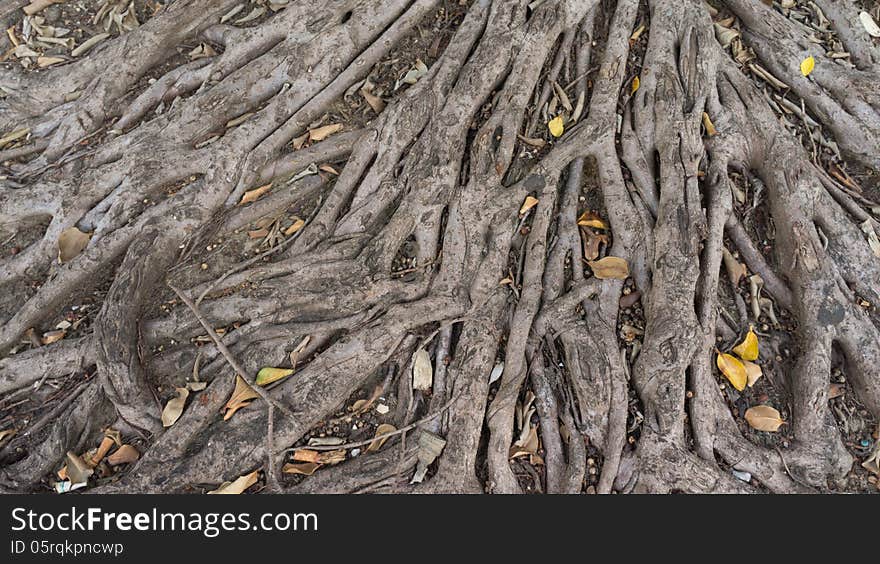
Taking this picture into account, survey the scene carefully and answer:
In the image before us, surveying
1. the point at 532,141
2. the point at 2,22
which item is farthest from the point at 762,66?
the point at 2,22

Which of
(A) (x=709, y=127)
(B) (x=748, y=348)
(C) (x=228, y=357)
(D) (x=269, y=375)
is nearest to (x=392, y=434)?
(D) (x=269, y=375)

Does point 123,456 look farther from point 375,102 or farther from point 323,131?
point 375,102

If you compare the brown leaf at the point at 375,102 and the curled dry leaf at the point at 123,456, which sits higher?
the brown leaf at the point at 375,102

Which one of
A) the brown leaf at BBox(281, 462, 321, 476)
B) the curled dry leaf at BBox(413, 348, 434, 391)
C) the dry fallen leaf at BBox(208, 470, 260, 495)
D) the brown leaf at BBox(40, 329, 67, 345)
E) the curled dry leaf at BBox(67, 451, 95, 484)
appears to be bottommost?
the curled dry leaf at BBox(67, 451, 95, 484)

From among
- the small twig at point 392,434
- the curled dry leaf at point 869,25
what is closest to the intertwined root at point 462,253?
the small twig at point 392,434

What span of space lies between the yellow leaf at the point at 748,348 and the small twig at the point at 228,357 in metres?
1.78

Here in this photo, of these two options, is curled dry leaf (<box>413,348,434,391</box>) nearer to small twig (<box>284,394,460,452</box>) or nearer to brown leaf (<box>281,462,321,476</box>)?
small twig (<box>284,394,460,452</box>)

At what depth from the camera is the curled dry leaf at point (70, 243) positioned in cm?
245

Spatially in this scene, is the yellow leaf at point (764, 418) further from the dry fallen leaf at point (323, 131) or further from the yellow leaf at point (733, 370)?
the dry fallen leaf at point (323, 131)

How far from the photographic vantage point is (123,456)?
2.23 metres

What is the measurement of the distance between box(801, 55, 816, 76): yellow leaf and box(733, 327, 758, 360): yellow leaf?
1376 mm

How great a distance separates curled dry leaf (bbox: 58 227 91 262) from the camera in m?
2.45

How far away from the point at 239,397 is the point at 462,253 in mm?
1023

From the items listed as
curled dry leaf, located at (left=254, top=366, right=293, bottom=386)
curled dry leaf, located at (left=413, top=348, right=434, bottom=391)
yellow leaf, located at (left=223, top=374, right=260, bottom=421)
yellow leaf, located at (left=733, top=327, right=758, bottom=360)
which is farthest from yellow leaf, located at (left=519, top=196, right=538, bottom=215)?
yellow leaf, located at (left=223, top=374, right=260, bottom=421)
